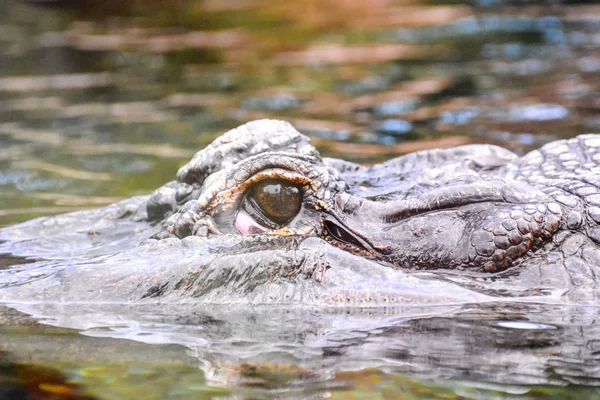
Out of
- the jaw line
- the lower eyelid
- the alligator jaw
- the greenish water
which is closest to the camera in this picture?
the greenish water

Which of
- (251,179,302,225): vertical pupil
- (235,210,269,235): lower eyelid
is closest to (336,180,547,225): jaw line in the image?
(251,179,302,225): vertical pupil

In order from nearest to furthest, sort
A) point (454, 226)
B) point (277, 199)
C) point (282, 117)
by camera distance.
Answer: point (454, 226) → point (277, 199) → point (282, 117)

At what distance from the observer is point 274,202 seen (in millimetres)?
3432

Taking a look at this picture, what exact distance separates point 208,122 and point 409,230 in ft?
19.5

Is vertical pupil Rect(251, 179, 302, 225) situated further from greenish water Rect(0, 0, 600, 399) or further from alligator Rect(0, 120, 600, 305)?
greenish water Rect(0, 0, 600, 399)

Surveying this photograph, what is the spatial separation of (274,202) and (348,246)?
39 cm

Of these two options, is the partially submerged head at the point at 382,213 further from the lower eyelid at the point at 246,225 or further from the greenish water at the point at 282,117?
the greenish water at the point at 282,117

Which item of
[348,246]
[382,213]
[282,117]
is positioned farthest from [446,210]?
[282,117]

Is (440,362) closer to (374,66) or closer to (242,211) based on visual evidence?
(242,211)

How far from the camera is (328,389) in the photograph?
2586mm

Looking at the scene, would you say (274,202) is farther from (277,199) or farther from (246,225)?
(246,225)

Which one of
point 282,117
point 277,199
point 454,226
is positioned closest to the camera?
point 454,226

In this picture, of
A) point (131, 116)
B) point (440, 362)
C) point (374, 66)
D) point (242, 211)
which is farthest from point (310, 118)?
point (440, 362)

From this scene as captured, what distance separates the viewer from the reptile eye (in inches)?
135
